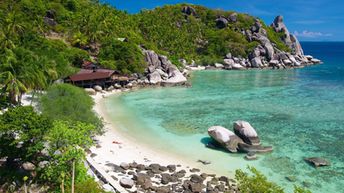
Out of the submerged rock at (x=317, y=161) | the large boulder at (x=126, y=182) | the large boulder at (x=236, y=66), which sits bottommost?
the submerged rock at (x=317, y=161)

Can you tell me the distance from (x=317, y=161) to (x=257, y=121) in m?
11.2

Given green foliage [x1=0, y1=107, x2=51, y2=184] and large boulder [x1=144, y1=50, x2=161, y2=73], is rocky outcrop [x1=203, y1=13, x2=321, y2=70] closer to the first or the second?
large boulder [x1=144, y1=50, x2=161, y2=73]

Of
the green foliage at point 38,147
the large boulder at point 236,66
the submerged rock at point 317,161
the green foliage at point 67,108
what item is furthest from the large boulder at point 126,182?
the large boulder at point 236,66

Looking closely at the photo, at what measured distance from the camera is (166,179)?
61.7ft

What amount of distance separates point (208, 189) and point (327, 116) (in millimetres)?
24433

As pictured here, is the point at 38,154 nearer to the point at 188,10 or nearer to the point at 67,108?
the point at 67,108

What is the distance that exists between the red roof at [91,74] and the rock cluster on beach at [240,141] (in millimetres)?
26694

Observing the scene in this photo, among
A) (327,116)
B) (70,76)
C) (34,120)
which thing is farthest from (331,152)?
(70,76)

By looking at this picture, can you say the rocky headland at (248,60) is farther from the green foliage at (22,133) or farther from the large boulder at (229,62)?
the green foliage at (22,133)

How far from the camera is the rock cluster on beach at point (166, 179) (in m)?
17.7

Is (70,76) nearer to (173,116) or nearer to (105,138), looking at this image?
(173,116)

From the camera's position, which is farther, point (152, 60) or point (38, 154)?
point (152, 60)

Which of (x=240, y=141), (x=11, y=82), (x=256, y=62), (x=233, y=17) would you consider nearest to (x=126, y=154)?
(x=240, y=141)

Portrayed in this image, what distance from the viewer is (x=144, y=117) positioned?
33938 mm
